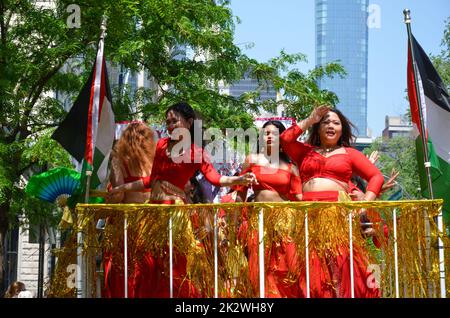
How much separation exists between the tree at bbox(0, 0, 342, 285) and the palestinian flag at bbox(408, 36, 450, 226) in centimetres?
776

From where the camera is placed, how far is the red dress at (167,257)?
273 inches

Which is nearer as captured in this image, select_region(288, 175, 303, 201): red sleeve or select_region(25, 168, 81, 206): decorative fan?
select_region(288, 175, 303, 201): red sleeve

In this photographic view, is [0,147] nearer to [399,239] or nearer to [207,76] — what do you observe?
[207,76]

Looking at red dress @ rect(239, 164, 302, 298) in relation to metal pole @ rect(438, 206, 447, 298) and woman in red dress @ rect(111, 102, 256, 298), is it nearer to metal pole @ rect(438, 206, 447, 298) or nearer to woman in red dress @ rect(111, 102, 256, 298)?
woman in red dress @ rect(111, 102, 256, 298)

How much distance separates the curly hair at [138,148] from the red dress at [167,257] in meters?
0.76

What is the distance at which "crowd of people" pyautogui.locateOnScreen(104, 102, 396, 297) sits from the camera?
6.93 m

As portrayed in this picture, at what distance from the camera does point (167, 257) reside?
22.9 ft

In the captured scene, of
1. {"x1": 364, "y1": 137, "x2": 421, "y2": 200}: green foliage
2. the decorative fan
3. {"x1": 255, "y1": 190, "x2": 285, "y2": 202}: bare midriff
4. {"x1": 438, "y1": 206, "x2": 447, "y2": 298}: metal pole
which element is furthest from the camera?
{"x1": 364, "y1": 137, "x2": 421, "y2": 200}: green foliage

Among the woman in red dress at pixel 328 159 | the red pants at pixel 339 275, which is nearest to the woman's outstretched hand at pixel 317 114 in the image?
the woman in red dress at pixel 328 159

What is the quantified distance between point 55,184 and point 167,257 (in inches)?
131

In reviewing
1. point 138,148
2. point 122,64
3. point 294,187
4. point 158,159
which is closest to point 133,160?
point 138,148

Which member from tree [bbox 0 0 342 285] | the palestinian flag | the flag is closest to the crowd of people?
the flag

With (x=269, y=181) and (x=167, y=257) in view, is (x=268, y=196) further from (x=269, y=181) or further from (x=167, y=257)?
(x=167, y=257)
